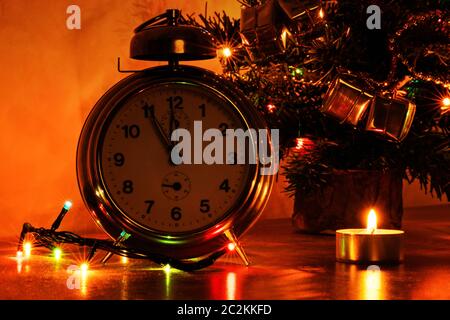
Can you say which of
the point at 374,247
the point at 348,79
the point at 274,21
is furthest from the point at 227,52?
the point at 374,247

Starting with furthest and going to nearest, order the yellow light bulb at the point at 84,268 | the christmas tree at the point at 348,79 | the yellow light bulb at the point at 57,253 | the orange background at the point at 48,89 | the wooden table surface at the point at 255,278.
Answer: the orange background at the point at 48,89 → the christmas tree at the point at 348,79 → the yellow light bulb at the point at 57,253 → the yellow light bulb at the point at 84,268 → the wooden table surface at the point at 255,278

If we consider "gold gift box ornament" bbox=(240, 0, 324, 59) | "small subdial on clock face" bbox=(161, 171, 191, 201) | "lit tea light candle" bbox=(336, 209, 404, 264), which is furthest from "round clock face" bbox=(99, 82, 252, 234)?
"gold gift box ornament" bbox=(240, 0, 324, 59)

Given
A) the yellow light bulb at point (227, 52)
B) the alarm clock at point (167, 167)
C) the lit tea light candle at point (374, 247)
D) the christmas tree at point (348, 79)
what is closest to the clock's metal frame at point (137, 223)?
the alarm clock at point (167, 167)

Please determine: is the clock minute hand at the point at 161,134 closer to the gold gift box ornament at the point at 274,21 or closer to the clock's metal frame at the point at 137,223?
the clock's metal frame at the point at 137,223

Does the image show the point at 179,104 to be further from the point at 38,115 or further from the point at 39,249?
the point at 38,115

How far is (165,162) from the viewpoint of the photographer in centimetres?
132

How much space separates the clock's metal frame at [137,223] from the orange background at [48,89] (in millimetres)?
517

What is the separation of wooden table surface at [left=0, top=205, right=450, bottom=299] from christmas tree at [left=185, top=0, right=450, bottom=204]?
18cm

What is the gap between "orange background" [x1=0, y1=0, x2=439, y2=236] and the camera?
177cm

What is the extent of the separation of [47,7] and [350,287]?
967 mm

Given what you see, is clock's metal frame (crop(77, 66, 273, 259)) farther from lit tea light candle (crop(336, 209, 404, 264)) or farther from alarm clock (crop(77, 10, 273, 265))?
lit tea light candle (crop(336, 209, 404, 264))

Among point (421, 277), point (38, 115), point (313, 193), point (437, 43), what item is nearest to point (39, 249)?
point (38, 115)

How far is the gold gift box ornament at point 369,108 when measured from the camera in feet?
4.91
